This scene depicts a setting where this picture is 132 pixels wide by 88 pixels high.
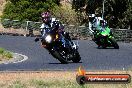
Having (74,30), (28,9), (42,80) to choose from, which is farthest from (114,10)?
(42,80)

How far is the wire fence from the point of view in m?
42.9

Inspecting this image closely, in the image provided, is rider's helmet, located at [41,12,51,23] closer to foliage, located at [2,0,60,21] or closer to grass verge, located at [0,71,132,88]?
grass verge, located at [0,71,132,88]

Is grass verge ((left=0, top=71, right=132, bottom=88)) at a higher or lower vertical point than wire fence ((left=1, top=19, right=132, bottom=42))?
higher

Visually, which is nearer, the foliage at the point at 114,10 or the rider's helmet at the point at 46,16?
the rider's helmet at the point at 46,16

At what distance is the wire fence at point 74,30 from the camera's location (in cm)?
4291

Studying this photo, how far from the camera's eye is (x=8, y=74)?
665 inches

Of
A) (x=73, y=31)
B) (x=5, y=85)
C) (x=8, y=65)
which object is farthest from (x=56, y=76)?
(x=73, y=31)

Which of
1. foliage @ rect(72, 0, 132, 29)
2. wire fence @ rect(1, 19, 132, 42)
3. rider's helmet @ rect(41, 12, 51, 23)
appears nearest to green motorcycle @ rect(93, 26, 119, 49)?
wire fence @ rect(1, 19, 132, 42)

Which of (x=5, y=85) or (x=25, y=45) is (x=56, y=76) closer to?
(x=5, y=85)

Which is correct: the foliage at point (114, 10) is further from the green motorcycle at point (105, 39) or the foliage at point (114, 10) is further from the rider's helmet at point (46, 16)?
the rider's helmet at point (46, 16)

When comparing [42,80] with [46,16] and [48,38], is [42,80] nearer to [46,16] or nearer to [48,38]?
[48,38]

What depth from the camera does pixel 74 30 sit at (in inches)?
1797

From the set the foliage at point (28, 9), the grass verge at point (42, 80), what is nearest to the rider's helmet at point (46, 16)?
the grass verge at point (42, 80)

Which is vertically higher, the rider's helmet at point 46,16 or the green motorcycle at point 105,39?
the rider's helmet at point 46,16
